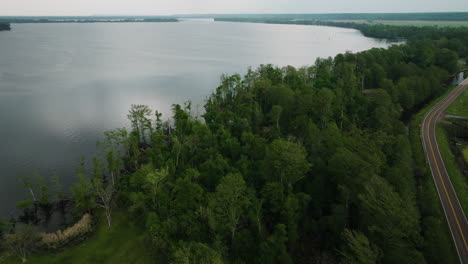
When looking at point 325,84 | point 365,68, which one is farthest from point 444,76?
point 325,84

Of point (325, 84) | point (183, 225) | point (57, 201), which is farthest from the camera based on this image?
point (325, 84)

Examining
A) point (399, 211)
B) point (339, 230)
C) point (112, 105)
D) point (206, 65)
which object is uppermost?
point (206, 65)

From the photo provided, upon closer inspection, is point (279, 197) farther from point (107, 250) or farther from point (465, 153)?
point (465, 153)

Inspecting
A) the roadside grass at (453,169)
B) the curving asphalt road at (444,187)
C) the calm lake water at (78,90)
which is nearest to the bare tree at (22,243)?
the calm lake water at (78,90)

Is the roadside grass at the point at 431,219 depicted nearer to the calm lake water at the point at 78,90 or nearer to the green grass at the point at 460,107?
the green grass at the point at 460,107

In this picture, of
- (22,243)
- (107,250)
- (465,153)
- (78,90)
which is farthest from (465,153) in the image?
(78,90)

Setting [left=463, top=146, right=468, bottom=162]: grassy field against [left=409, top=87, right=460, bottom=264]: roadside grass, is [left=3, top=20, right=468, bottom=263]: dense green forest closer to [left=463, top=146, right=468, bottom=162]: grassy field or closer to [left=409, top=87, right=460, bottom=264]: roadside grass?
[left=409, top=87, right=460, bottom=264]: roadside grass

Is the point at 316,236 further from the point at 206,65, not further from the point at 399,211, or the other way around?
the point at 206,65
